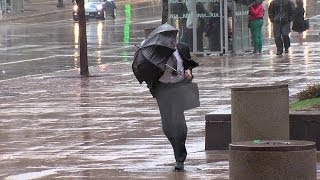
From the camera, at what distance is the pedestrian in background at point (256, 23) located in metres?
30.1

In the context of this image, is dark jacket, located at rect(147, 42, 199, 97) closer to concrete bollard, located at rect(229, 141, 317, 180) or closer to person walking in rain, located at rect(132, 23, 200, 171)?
person walking in rain, located at rect(132, 23, 200, 171)

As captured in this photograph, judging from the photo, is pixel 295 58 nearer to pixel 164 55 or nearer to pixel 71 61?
pixel 71 61

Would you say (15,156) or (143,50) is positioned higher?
(143,50)

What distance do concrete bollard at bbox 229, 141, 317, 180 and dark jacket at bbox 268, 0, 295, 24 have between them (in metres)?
23.1

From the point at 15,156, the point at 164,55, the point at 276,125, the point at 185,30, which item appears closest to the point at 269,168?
the point at 276,125

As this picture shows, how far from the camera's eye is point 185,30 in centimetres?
2988

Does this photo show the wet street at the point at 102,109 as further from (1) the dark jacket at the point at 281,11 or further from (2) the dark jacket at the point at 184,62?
(1) the dark jacket at the point at 281,11

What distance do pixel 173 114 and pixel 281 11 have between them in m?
19.1

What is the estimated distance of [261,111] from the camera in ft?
33.0

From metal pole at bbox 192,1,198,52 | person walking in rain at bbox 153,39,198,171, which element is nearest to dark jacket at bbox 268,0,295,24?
metal pole at bbox 192,1,198,52

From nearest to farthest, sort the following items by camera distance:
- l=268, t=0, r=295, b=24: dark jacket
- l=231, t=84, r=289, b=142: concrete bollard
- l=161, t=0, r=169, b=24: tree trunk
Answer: l=231, t=84, r=289, b=142: concrete bollard
l=161, t=0, r=169, b=24: tree trunk
l=268, t=0, r=295, b=24: dark jacket

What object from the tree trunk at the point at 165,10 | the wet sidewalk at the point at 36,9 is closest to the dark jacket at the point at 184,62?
the tree trunk at the point at 165,10

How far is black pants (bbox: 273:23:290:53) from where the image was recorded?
1158 inches

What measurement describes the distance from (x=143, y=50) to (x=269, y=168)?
14.2 ft
